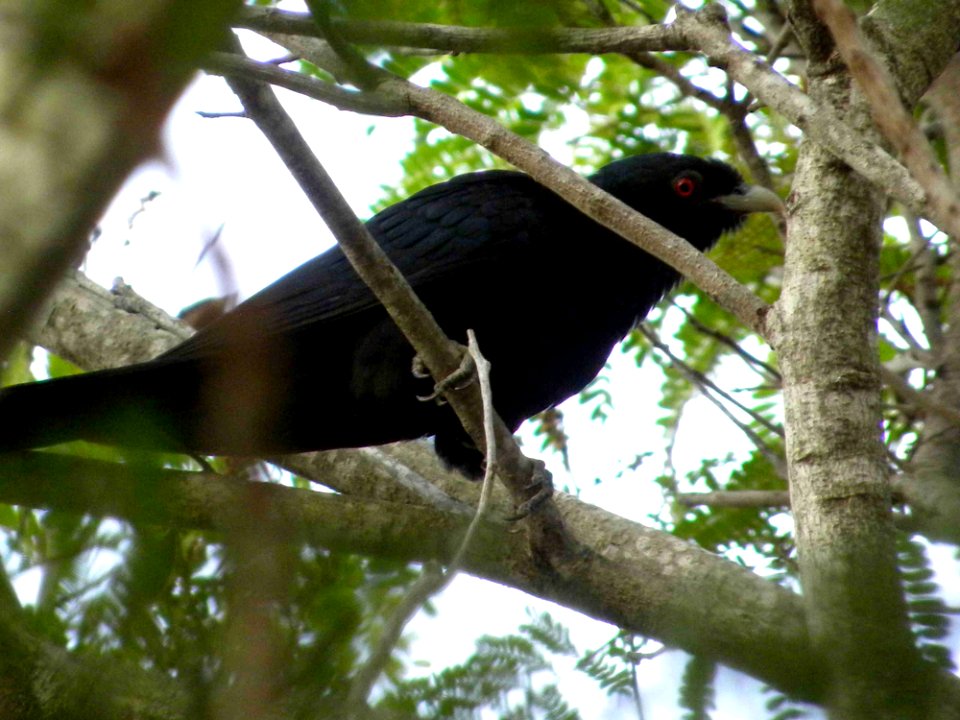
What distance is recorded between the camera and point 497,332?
182 inches

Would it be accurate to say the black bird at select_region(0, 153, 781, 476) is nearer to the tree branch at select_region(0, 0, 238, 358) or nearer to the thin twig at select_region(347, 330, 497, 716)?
the thin twig at select_region(347, 330, 497, 716)

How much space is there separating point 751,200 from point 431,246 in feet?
5.04

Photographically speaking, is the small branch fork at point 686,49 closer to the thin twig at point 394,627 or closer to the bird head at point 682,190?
the thin twig at point 394,627

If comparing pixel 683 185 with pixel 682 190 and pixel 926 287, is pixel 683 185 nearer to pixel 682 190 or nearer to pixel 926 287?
pixel 682 190

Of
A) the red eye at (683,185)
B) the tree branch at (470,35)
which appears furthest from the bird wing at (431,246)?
the tree branch at (470,35)

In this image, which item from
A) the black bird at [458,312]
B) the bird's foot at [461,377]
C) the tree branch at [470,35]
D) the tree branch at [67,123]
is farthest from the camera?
the black bird at [458,312]

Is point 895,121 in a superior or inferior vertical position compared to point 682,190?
inferior

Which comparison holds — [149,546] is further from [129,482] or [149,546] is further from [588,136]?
[588,136]

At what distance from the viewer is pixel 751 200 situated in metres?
5.16

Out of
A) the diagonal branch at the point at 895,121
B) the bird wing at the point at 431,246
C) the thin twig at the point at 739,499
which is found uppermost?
the bird wing at the point at 431,246

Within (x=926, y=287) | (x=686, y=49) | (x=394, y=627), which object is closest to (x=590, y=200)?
(x=686, y=49)

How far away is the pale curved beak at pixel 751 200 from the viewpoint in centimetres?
504

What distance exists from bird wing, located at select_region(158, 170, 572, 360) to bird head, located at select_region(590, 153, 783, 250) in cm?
52

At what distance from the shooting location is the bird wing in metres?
4.59
